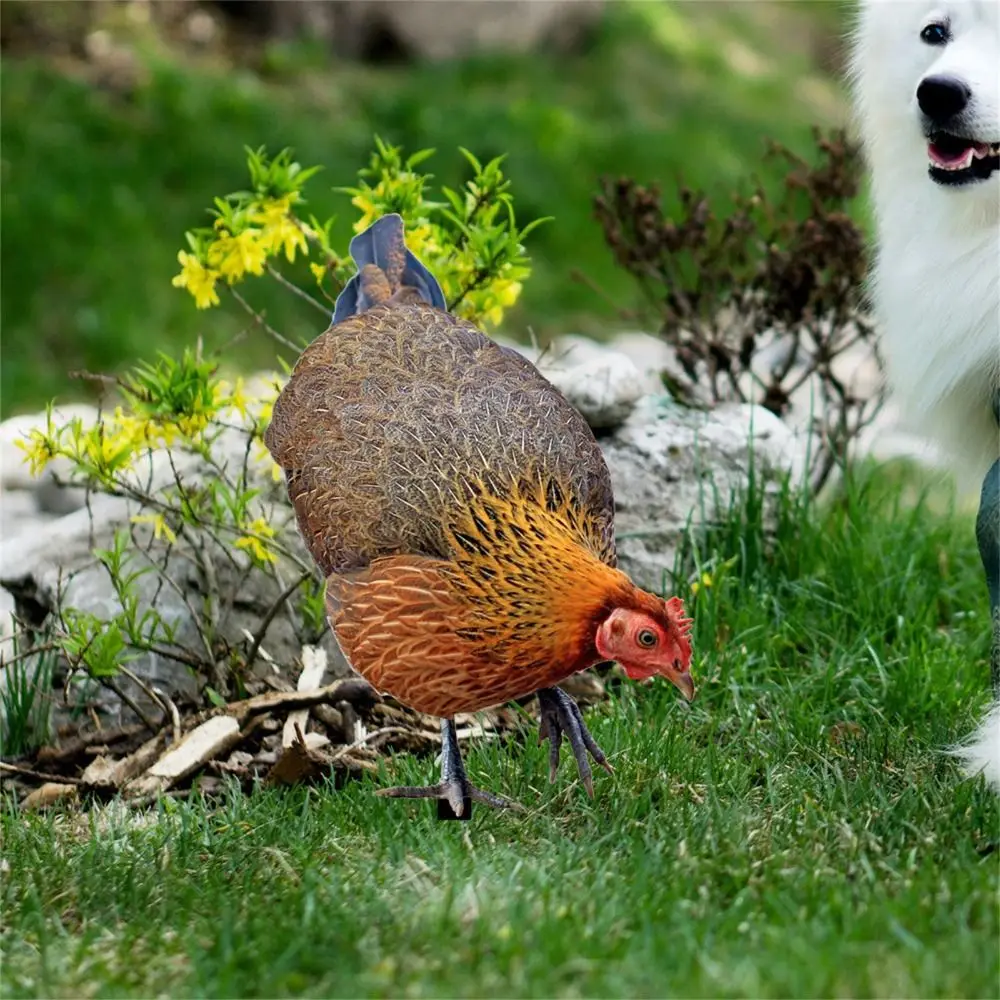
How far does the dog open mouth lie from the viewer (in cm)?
326

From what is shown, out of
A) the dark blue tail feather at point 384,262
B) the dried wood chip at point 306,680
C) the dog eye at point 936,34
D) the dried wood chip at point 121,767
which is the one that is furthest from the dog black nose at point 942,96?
the dried wood chip at point 121,767

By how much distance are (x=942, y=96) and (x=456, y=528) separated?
4.45 feet

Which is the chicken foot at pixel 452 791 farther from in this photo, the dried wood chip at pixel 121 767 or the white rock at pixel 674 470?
the white rock at pixel 674 470

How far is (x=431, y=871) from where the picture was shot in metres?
3.04

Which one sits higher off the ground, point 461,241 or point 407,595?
point 461,241

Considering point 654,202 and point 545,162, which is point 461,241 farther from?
point 545,162

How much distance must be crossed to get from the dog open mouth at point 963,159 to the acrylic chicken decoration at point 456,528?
97cm

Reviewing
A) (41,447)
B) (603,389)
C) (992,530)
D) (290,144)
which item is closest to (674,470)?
(603,389)

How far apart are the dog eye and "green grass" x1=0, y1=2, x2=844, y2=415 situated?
406 centimetres

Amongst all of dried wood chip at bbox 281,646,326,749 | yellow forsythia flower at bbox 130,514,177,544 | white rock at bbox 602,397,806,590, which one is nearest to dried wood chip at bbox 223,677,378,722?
dried wood chip at bbox 281,646,326,749

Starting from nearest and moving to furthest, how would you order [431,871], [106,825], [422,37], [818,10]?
[431,871] < [106,825] < [422,37] < [818,10]

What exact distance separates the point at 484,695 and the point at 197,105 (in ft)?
23.8

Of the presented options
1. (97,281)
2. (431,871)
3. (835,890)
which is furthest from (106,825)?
(97,281)

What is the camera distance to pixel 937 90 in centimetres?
320
